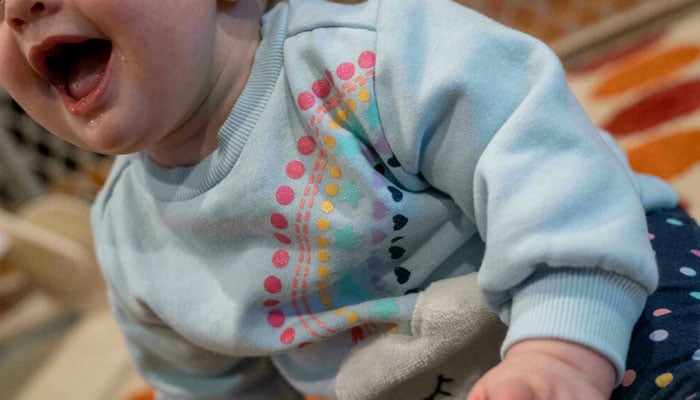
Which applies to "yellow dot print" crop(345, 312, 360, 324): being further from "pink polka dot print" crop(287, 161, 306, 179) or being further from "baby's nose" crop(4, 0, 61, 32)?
"baby's nose" crop(4, 0, 61, 32)

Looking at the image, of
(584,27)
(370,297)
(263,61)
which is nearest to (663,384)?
(370,297)

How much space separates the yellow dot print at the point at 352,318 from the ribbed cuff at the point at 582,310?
0.16 meters

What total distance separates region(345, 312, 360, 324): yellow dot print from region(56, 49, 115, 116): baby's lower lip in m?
0.24

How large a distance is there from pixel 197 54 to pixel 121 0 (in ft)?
0.21

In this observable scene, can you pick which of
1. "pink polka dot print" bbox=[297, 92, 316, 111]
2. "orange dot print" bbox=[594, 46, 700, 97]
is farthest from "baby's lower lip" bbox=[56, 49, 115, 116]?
"orange dot print" bbox=[594, 46, 700, 97]

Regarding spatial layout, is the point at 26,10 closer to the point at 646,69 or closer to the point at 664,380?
the point at 664,380

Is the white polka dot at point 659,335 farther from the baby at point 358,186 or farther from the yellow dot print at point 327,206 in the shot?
the yellow dot print at point 327,206

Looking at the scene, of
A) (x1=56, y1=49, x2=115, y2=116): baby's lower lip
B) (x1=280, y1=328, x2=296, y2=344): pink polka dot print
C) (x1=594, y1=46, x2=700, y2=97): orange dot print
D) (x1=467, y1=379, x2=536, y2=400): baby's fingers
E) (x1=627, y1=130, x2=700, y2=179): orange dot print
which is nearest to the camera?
(x1=467, y1=379, x2=536, y2=400): baby's fingers

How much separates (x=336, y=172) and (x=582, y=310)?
0.65 ft

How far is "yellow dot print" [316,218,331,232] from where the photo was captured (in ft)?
1.72

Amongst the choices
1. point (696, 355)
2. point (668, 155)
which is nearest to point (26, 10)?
point (696, 355)

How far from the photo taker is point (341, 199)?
0.52 m

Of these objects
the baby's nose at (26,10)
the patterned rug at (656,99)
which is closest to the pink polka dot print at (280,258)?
the baby's nose at (26,10)

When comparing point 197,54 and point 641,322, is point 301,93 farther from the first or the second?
point 641,322
